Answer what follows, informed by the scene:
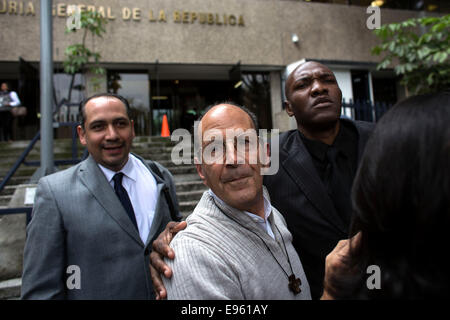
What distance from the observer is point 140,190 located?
2.07 meters

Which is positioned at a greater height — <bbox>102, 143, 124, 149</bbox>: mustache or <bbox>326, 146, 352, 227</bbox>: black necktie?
<bbox>102, 143, 124, 149</bbox>: mustache

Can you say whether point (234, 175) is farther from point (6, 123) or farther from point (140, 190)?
point (6, 123)

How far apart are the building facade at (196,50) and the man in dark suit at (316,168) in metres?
6.89

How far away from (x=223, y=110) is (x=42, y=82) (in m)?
3.93

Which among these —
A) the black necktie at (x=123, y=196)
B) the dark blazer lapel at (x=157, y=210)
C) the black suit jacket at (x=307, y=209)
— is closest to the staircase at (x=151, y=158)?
the dark blazer lapel at (x=157, y=210)

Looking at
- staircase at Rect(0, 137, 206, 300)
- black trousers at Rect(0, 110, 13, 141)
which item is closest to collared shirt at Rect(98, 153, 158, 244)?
staircase at Rect(0, 137, 206, 300)

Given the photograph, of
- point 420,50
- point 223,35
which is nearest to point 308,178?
point 420,50

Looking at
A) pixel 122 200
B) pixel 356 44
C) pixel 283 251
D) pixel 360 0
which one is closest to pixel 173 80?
pixel 356 44

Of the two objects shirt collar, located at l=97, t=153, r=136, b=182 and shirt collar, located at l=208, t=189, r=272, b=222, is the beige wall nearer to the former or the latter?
shirt collar, located at l=97, t=153, r=136, b=182

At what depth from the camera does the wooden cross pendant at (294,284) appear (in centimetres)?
115

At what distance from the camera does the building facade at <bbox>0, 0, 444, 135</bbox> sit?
28.9 feet

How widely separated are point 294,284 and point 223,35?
10.1 metres

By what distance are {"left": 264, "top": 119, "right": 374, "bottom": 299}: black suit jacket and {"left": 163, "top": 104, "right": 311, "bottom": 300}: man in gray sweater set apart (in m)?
0.34
